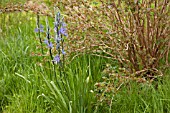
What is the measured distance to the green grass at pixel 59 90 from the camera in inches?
115

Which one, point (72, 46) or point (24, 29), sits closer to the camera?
point (72, 46)

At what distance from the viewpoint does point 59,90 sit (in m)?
2.99

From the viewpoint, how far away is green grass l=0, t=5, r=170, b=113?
2918 mm

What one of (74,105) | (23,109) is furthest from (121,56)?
(23,109)

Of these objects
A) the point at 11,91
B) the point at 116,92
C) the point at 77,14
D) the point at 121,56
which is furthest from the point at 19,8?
the point at 116,92

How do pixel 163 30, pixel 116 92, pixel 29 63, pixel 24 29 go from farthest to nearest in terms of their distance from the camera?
pixel 24 29 < pixel 29 63 < pixel 163 30 < pixel 116 92

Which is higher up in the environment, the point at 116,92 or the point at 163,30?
the point at 163,30

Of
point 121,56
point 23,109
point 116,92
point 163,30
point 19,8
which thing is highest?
point 19,8

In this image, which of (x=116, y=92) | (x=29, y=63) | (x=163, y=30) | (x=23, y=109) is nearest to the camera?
(x=116, y=92)

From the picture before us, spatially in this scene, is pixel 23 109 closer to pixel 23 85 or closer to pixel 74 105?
pixel 23 85

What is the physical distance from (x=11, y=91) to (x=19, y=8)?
2.85 ft

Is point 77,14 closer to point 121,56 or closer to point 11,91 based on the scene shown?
point 121,56

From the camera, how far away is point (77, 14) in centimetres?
367

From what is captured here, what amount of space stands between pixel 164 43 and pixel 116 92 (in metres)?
0.94
